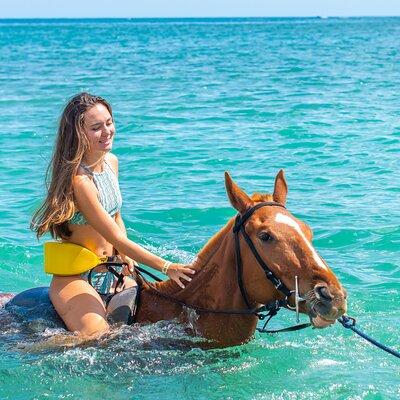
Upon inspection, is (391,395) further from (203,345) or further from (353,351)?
(203,345)

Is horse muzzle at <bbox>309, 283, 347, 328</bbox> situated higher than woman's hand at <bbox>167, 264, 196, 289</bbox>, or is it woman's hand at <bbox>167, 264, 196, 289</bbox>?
horse muzzle at <bbox>309, 283, 347, 328</bbox>

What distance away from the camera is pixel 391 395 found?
19.0ft

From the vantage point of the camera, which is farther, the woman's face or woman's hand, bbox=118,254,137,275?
woman's hand, bbox=118,254,137,275

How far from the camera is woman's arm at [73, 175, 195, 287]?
5.62 metres

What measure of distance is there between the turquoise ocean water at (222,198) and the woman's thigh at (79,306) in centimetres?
16

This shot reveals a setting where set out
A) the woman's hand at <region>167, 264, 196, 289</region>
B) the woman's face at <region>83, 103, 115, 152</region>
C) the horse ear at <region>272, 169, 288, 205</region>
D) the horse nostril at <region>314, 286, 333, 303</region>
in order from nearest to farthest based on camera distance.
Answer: the horse nostril at <region>314, 286, 333, 303</region> → the horse ear at <region>272, 169, 288, 205</region> → the woman's hand at <region>167, 264, 196, 289</region> → the woman's face at <region>83, 103, 115, 152</region>

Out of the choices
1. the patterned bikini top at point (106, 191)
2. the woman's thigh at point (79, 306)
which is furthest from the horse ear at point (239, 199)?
the woman's thigh at point (79, 306)

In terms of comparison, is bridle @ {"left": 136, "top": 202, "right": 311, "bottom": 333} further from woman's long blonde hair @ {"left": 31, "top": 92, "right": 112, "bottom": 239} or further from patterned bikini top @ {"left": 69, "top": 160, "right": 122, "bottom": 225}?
woman's long blonde hair @ {"left": 31, "top": 92, "right": 112, "bottom": 239}

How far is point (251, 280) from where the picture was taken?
5.21m

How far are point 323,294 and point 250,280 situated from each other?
0.62m

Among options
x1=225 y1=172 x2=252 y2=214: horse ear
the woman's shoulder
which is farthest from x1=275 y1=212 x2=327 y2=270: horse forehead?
the woman's shoulder

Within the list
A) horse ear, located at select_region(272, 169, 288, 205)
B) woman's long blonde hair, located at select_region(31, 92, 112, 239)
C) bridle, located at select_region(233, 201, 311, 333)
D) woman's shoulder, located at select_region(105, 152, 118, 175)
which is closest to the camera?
bridle, located at select_region(233, 201, 311, 333)

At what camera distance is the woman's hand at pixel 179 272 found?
5605 mm

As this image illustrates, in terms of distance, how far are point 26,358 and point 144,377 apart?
84 cm
